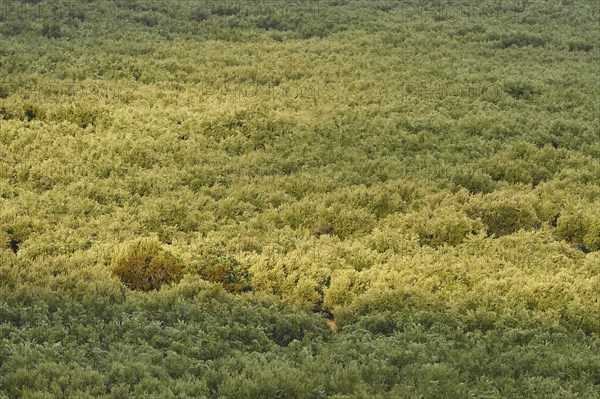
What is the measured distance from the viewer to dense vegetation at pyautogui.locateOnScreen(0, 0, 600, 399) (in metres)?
8.27

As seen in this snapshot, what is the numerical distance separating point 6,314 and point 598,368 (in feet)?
23.7

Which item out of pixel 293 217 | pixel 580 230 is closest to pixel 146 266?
pixel 293 217

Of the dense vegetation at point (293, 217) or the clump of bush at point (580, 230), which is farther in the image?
the clump of bush at point (580, 230)

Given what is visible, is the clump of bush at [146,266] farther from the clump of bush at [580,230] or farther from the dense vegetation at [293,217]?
the clump of bush at [580,230]

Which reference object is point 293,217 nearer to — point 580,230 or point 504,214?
point 504,214

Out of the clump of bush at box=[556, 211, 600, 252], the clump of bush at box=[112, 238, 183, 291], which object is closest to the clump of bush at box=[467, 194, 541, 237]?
the clump of bush at box=[556, 211, 600, 252]

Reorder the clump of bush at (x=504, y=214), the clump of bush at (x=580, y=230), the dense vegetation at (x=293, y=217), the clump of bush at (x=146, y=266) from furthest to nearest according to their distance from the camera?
the clump of bush at (x=504, y=214), the clump of bush at (x=580, y=230), the clump of bush at (x=146, y=266), the dense vegetation at (x=293, y=217)

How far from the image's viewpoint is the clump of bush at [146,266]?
10.8 m

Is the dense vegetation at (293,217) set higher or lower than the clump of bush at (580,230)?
higher

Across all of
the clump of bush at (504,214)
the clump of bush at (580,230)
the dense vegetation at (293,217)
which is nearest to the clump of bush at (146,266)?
the dense vegetation at (293,217)

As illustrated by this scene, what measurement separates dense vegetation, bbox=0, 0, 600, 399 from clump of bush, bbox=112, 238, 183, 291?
34 millimetres

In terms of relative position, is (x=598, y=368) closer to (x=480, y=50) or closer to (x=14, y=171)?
(x=14, y=171)

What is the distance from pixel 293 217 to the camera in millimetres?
13984

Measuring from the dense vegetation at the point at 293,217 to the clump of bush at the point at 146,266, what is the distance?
0.03m
